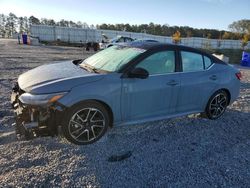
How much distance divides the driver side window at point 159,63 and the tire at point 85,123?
1.03 m

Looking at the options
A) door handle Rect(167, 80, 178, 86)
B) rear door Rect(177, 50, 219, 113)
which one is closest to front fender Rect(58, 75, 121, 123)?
door handle Rect(167, 80, 178, 86)

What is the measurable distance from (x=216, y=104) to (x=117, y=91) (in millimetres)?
2502

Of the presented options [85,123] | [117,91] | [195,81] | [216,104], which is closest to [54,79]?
[85,123]

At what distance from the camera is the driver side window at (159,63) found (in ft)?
13.9

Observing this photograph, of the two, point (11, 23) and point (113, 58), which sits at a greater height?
point (11, 23)

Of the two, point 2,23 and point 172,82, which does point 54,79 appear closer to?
point 172,82

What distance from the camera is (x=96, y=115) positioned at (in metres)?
3.83

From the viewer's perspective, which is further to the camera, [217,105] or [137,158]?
[217,105]

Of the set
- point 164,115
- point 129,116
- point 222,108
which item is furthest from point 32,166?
point 222,108

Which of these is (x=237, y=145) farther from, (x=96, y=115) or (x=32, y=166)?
(x=32, y=166)

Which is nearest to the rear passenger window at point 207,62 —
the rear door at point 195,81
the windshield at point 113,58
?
the rear door at point 195,81

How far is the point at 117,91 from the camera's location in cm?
387

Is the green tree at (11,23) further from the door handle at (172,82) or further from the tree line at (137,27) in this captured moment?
the door handle at (172,82)

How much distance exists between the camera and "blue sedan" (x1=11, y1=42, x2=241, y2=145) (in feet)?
11.5
